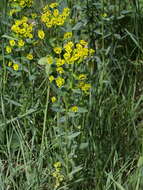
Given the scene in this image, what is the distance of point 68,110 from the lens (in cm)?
220

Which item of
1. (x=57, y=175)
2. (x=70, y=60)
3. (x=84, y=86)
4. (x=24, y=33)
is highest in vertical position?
(x=24, y=33)

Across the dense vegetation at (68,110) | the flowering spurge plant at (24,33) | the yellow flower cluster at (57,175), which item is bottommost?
the yellow flower cluster at (57,175)

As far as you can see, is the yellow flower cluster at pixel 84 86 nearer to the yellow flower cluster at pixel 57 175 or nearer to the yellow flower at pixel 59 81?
the yellow flower at pixel 59 81

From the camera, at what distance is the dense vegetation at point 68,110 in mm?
2189

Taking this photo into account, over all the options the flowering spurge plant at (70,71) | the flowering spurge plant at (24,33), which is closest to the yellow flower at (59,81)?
the flowering spurge plant at (70,71)

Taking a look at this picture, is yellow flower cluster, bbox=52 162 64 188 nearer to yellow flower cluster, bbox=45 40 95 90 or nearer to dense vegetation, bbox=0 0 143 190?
dense vegetation, bbox=0 0 143 190

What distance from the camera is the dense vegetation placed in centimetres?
219

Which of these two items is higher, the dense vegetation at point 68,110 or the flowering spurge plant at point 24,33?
the flowering spurge plant at point 24,33

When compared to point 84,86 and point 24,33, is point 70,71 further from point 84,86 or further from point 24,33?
point 24,33

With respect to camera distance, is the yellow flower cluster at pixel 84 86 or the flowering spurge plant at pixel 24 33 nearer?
the yellow flower cluster at pixel 84 86

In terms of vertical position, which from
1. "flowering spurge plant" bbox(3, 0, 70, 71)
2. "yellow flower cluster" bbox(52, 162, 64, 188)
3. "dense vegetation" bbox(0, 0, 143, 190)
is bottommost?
"yellow flower cluster" bbox(52, 162, 64, 188)

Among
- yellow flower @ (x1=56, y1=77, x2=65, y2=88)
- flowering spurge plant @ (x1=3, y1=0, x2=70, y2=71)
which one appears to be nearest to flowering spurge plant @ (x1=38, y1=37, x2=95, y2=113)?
yellow flower @ (x1=56, y1=77, x2=65, y2=88)

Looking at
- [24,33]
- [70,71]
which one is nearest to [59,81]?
[70,71]

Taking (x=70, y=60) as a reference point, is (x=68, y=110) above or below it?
below
